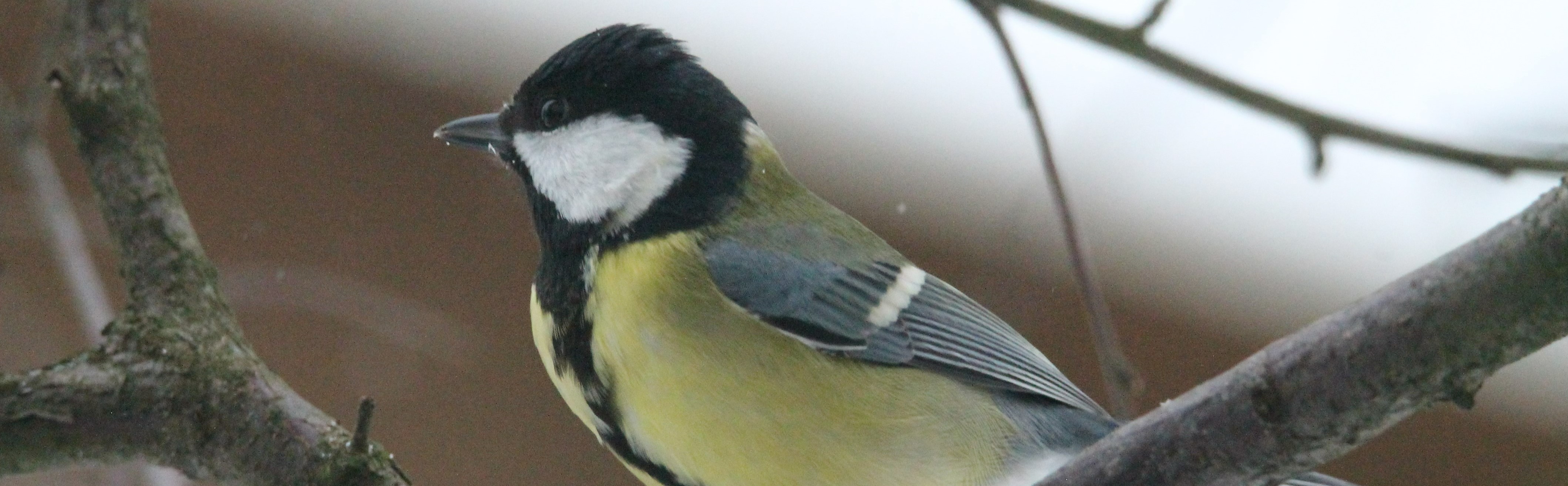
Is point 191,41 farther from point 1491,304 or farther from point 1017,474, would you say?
point 1491,304

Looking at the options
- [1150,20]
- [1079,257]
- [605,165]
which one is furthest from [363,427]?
[1150,20]

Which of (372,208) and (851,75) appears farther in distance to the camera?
(851,75)

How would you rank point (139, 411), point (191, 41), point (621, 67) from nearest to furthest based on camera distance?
point (139, 411)
point (621, 67)
point (191, 41)

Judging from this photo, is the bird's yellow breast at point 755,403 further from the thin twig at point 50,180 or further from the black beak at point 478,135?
the thin twig at point 50,180

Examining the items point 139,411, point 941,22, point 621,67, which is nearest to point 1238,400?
point 621,67

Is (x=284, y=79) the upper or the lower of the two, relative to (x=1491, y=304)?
upper

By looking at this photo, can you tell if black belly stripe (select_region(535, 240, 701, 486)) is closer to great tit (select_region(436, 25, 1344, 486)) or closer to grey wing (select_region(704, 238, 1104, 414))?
great tit (select_region(436, 25, 1344, 486))

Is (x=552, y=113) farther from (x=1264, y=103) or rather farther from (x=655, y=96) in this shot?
(x=1264, y=103)

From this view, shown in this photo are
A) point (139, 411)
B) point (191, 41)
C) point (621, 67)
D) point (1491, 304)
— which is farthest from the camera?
point (191, 41)
